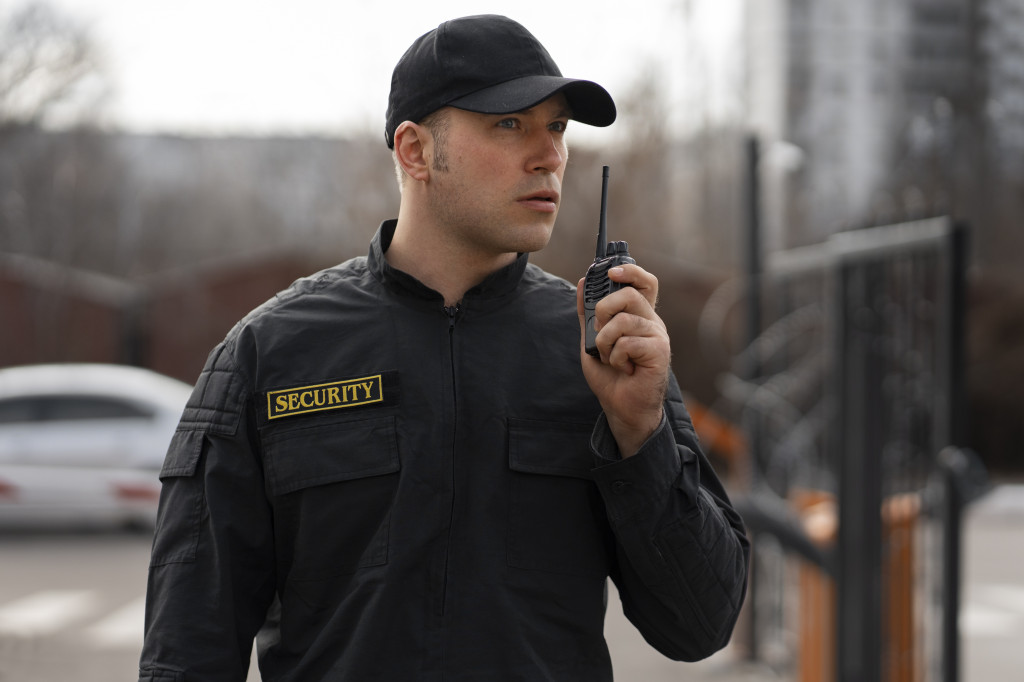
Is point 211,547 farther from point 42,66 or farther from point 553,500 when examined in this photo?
point 42,66

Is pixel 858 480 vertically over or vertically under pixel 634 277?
under

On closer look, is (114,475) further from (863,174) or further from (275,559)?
(275,559)

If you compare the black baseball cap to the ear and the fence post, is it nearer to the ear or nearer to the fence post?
the ear

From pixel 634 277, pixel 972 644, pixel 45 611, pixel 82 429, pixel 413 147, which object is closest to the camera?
pixel 634 277

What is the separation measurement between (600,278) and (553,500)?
1.25ft

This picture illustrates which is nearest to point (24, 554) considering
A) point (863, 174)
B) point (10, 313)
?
point (863, 174)

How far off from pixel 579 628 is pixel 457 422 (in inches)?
15.3

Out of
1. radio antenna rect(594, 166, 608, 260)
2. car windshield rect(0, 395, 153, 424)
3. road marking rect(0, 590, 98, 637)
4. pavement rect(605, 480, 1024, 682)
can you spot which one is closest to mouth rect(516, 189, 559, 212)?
radio antenna rect(594, 166, 608, 260)

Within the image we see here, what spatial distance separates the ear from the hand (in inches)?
16.3

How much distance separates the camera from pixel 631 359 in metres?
1.68

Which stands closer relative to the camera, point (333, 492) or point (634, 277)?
point (634, 277)

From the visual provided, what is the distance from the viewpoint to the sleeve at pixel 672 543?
175cm

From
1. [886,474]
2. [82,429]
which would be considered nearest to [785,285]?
[886,474]

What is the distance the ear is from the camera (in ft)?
6.31
